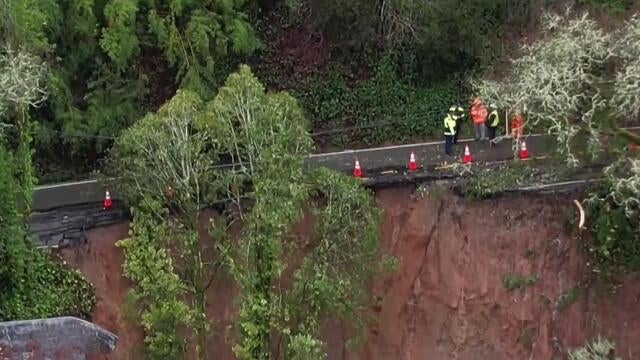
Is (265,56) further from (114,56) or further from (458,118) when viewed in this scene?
(458,118)

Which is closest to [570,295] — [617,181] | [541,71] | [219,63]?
→ [617,181]

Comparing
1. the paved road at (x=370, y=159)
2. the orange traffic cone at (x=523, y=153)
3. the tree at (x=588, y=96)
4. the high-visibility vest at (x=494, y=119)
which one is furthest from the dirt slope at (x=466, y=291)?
the tree at (x=588, y=96)

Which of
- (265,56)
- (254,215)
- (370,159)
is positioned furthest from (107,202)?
(265,56)

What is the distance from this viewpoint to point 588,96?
64.6 feet

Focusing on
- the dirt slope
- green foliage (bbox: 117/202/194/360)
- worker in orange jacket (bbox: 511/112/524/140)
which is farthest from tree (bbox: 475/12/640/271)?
green foliage (bbox: 117/202/194/360)

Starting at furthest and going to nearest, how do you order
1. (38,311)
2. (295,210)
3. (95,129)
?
(95,129), (38,311), (295,210)

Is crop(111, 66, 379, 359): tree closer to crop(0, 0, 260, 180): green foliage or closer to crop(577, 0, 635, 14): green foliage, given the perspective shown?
crop(0, 0, 260, 180): green foliage

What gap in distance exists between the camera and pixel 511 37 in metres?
28.2

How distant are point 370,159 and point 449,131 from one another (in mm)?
2409

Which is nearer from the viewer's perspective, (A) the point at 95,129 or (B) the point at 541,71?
(B) the point at 541,71

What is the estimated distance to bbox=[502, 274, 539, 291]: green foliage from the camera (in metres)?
23.1

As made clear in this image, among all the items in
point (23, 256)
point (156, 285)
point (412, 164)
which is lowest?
point (156, 285)

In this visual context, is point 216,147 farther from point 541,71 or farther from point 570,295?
point 570,295

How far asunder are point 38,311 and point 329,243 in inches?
283
